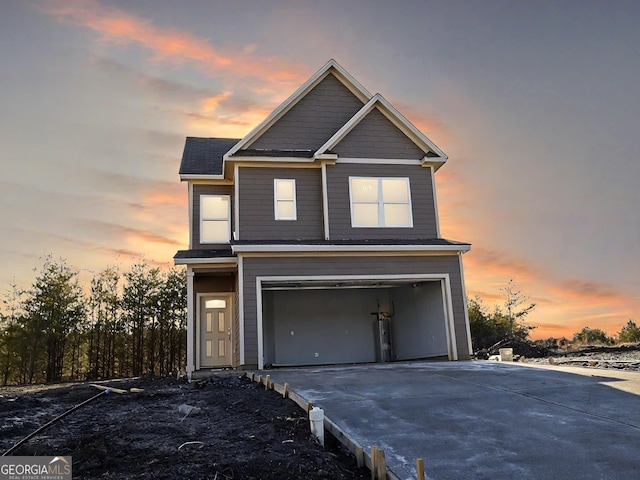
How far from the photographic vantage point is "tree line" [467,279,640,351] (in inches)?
969

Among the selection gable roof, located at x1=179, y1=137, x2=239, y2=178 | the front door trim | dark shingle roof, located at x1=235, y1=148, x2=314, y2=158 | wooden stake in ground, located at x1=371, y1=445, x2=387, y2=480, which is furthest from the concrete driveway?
gable roof, located at x1=179, y1=137, x2=239, y2=178

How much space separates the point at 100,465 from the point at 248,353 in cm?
816

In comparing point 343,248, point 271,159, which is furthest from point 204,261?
point 343,248

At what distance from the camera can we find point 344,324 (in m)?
17.8

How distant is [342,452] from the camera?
A: 529 centimetres

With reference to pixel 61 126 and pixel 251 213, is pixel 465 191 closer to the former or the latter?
pixel 251 213

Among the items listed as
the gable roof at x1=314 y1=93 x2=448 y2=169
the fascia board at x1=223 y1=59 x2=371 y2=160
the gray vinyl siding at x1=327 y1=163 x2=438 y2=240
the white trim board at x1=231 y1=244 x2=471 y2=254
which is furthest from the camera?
the gable roof at x1=314 y1=93 x2=448 y2=169

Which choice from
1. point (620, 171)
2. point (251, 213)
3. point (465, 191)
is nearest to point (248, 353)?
point (251, 213)

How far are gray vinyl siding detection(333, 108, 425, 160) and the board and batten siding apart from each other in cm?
345

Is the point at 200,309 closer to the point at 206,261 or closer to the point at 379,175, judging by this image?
the point at 206,261

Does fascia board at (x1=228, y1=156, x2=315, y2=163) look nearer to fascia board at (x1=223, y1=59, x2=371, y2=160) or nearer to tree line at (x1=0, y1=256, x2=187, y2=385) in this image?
fascia board at (x1=223, y1=59, x2=371, y2=160)

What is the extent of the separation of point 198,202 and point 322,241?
4920 millimetres

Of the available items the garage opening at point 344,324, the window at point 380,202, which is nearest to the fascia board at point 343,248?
the window at point 380,202

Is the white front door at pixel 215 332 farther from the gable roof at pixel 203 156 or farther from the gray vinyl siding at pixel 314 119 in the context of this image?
the gray vinyl siding at pixel 314 119
